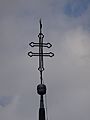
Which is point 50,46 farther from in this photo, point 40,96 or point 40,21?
point 40,96

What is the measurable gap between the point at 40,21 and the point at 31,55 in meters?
1.72

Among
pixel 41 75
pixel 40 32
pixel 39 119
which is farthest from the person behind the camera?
pixel 40 32

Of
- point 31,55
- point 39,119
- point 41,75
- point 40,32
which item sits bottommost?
point 39,119

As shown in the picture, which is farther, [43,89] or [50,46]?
[50,46]

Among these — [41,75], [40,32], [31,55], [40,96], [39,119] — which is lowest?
[39,119]

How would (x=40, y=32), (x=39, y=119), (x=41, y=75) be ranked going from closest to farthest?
(x=39, y=119)
(x=41, y=75)
(x=40, y=32)

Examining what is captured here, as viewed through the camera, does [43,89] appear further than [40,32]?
No

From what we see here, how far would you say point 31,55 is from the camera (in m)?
12.9

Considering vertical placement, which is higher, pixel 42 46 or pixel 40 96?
pixel 42 46

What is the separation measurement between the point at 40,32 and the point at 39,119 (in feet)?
12.7

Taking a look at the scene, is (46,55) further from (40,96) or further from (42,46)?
(40,96)

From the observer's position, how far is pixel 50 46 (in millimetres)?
13312

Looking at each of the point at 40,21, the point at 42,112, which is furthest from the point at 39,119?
the point at 40,21

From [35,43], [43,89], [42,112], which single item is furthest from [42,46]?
[42,112]
